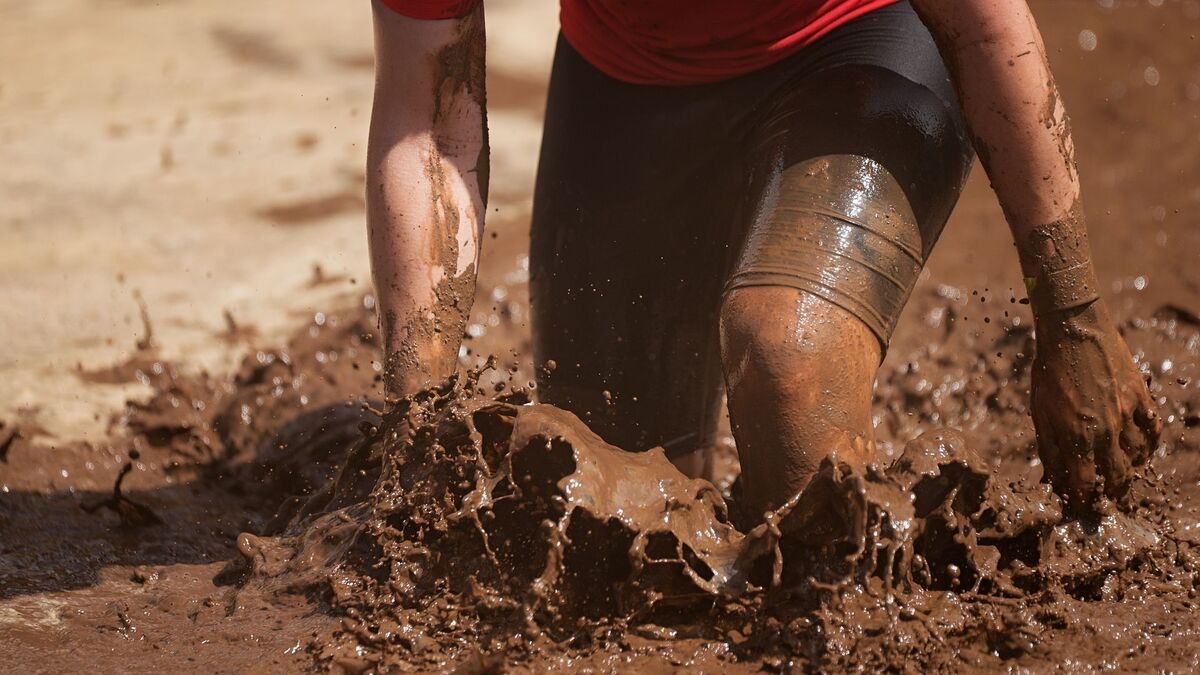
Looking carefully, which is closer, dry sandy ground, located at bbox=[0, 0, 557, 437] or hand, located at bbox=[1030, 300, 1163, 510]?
hand, located at bbox=[1030, 300, 1163, 510]

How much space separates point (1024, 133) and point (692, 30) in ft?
2.33

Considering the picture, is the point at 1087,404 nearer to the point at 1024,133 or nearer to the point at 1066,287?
the point at 1066,287

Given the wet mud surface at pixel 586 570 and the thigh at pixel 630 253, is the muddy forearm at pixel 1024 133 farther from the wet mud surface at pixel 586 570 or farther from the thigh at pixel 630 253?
the thigh at pixel 630 253

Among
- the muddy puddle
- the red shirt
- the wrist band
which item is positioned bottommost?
the muddy puddle

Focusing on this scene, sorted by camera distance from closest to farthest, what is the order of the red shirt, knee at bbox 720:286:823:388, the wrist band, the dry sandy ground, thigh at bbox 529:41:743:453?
knee at bbox 720:286:823:388
the wrist band
the red shirt
thigh at bbox 529:41:743:453
the dry sandy ground

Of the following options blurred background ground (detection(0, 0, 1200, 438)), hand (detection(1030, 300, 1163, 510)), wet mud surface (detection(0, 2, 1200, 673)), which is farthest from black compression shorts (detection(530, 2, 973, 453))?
blurred background ground (detection(0, 0, 1200, 438))

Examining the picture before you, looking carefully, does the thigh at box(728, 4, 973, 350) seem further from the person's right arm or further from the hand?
the person's right arm

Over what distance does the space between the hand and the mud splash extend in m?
0.08

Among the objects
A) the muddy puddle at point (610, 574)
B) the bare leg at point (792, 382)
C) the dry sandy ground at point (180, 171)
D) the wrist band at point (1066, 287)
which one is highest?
the wrist band at point (1066, 287)

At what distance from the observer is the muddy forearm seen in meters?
2.12

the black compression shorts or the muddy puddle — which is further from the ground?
the black compression shorts

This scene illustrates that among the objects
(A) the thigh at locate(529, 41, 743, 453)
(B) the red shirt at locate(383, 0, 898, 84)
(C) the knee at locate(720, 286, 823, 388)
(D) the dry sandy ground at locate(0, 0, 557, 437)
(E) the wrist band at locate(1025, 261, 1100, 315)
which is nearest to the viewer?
(C) the knee at locate(720, 286, 823, 388)

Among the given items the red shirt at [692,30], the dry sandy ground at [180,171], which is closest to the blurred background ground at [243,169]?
the dry sandy ground at [180,171]

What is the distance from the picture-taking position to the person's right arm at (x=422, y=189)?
8.29ft
